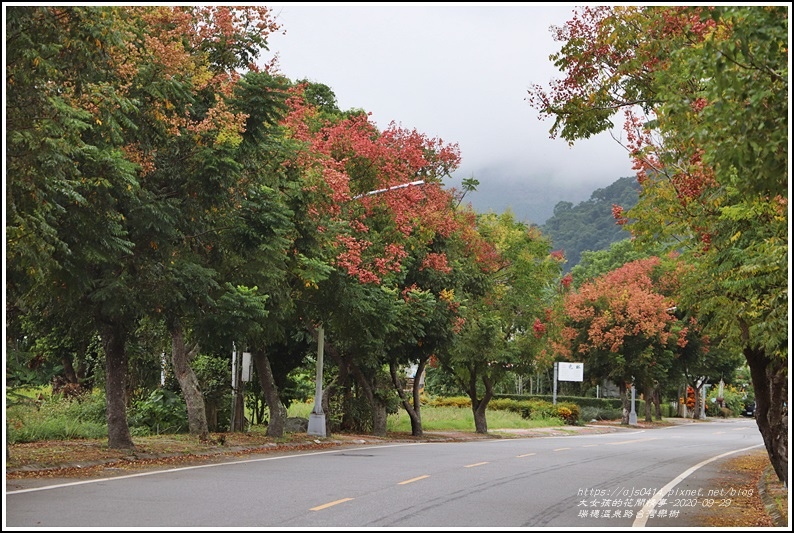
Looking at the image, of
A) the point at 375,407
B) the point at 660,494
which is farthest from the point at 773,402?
the point at 375,407

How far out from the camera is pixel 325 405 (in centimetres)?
3309

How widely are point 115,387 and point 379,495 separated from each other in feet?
26.1

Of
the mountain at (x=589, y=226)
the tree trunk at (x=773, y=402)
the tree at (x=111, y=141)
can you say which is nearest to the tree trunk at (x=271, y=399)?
the tree at (x=111, y=141)

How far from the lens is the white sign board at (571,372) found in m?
57.6

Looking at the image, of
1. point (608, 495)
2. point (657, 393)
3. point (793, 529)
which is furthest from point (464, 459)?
point (657, 393)

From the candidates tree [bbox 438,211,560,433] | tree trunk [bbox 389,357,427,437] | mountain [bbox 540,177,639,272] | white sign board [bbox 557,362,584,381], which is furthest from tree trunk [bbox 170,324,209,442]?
mountain [bbox 540,177,639,272]

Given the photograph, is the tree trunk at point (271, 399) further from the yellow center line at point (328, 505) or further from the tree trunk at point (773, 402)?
the yellow center line at point (328, 505)

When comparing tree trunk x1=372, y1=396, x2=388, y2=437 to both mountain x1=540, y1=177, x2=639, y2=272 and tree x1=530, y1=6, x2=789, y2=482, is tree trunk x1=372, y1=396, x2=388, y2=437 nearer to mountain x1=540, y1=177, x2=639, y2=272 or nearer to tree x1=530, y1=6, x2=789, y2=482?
tree x1=530, y1=6, x2=789, y2=482

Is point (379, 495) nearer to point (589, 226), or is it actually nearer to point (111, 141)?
point (111, 141)

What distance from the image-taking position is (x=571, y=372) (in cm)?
5800

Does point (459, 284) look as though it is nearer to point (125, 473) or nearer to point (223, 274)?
point (223, 274)

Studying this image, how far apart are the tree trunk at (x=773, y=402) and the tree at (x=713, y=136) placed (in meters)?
0.03

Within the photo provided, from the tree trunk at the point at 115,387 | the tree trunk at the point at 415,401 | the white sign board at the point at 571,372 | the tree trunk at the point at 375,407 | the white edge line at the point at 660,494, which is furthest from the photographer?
the white sign board at the point at 571,372

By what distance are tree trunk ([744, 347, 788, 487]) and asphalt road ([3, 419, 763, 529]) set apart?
97 centimetres
